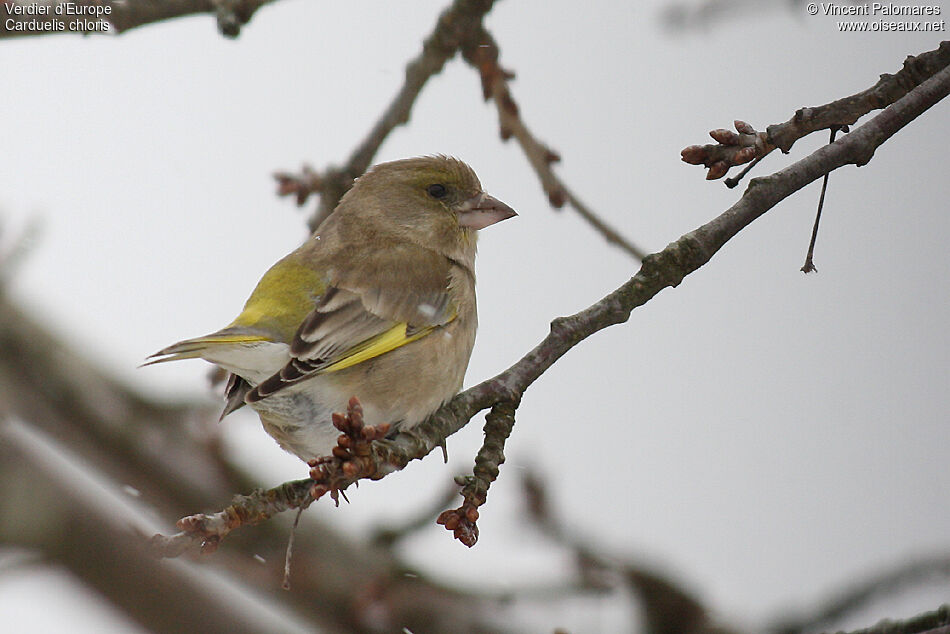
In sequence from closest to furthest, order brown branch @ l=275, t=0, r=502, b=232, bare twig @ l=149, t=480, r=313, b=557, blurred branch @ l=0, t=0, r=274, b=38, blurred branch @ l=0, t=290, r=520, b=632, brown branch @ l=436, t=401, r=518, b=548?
bare twig @ l=149, t=480, r=313, b=557 → brown branch @ l=436, t=401, r=518, b=548 → blurred branch @ l=0, t=0, r=274, b=38 → blurred branch @ l=0, t=290, r=520, b=632 → brown branch @ l=275, t=0, r=502, b=232

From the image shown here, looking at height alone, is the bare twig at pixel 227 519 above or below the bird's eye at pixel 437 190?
below

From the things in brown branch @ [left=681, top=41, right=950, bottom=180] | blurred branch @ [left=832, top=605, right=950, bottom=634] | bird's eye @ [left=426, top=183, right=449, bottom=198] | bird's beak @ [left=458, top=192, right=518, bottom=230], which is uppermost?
bird's eye @ [left=426, top=183, right=449, bottom=198]

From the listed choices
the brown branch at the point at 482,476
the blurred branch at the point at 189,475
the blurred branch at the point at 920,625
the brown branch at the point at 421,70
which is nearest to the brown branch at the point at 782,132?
the brown branch at the point at 482,476

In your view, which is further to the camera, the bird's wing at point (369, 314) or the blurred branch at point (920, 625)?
the bird's wing at point (369, 314)

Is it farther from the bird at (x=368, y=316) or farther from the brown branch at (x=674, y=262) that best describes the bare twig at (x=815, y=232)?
the bird at (x=368, y=316)

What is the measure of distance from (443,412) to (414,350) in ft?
1.80

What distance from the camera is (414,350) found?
3961 millimetres

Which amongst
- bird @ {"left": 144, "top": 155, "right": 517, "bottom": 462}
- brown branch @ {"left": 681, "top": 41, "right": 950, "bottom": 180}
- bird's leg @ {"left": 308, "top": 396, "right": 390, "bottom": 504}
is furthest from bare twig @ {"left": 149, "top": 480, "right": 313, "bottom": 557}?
brown branch @ {"left": 681, "top": 41, "right": 950, "bottom": 180}

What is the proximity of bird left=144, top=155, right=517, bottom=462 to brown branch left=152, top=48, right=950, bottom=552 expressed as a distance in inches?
19.8

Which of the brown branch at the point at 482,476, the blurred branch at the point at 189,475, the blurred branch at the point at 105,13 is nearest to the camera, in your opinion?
the brown branch at the point at 482,476

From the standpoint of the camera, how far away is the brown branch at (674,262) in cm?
306

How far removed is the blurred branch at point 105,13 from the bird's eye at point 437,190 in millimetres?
1278

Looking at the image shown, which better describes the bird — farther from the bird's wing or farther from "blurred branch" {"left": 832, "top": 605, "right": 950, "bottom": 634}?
"blurred branch" {"left": 832, "top": 605, "right": 950, "bottom": 634}

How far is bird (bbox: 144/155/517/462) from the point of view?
361 centimetres
